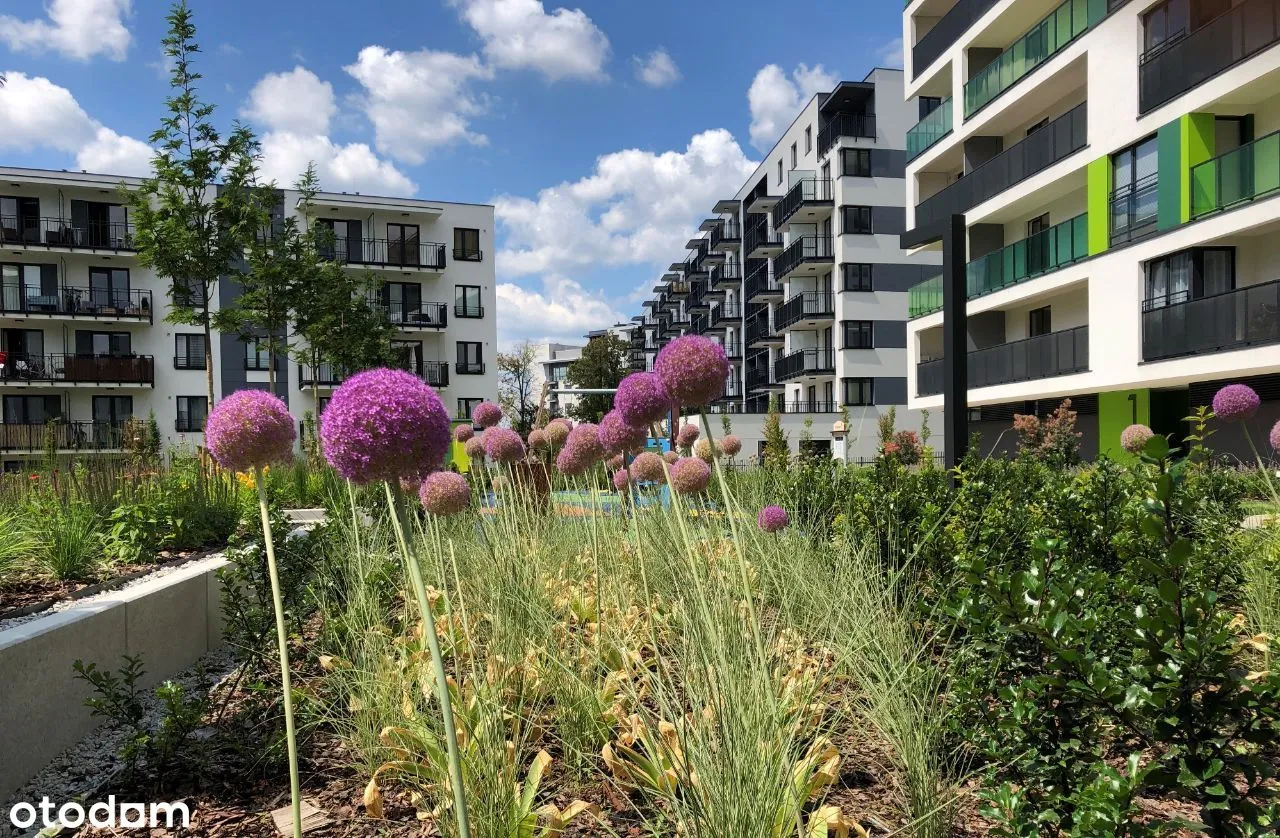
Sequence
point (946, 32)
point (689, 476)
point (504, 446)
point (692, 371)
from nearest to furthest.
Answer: point (692, 371) → point (689, 476) → point (504, 446) → point (946, 32)

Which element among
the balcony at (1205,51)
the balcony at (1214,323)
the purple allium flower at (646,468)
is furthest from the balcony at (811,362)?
the purple allium flower at (646,468)

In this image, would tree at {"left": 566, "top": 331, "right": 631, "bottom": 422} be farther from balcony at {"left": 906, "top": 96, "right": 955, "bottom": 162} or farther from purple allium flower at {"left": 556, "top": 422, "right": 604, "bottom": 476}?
purple allium flower at {"left": 556, "top": 422, "right": 604, "bottom": 476}

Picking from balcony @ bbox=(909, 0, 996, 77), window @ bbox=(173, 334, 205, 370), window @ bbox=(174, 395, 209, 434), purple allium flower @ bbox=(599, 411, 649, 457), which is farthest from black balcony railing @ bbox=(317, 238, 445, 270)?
purple allium flower @ bbox=(599, 411, 649, 457)

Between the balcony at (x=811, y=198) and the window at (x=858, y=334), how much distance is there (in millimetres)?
6429

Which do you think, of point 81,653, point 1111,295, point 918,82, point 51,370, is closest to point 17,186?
point 51,370

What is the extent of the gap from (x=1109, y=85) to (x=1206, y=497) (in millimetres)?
15740

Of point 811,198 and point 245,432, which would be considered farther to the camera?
point 811,198

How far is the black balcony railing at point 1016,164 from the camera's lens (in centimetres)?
1780

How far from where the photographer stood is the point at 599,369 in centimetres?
5138

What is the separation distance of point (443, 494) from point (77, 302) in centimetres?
3900

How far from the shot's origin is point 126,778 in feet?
9.02

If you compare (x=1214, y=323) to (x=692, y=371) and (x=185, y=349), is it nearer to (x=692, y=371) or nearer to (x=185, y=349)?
(x=692, y=371)

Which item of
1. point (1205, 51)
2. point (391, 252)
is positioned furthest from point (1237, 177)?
point (391, 252)

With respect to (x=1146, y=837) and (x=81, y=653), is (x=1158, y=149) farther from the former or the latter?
(x=81, y=653)
